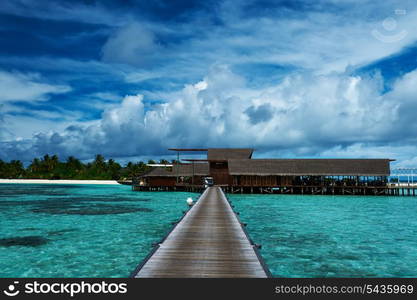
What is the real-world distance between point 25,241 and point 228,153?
3505cm

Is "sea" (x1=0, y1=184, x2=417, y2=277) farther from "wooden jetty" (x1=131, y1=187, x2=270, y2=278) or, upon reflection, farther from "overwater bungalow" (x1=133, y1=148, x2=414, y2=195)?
"overwater bungalow" (x1=133, y1=148, x2=414, y2=195)

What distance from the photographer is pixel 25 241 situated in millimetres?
13227

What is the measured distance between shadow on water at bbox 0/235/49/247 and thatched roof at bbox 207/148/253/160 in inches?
1269

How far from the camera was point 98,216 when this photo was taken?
20781 mm

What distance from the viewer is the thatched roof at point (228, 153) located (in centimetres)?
4561

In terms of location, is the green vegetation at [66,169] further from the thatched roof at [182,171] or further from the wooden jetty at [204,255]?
the wooden jetty at [204,255]

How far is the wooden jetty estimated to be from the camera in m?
6.74
